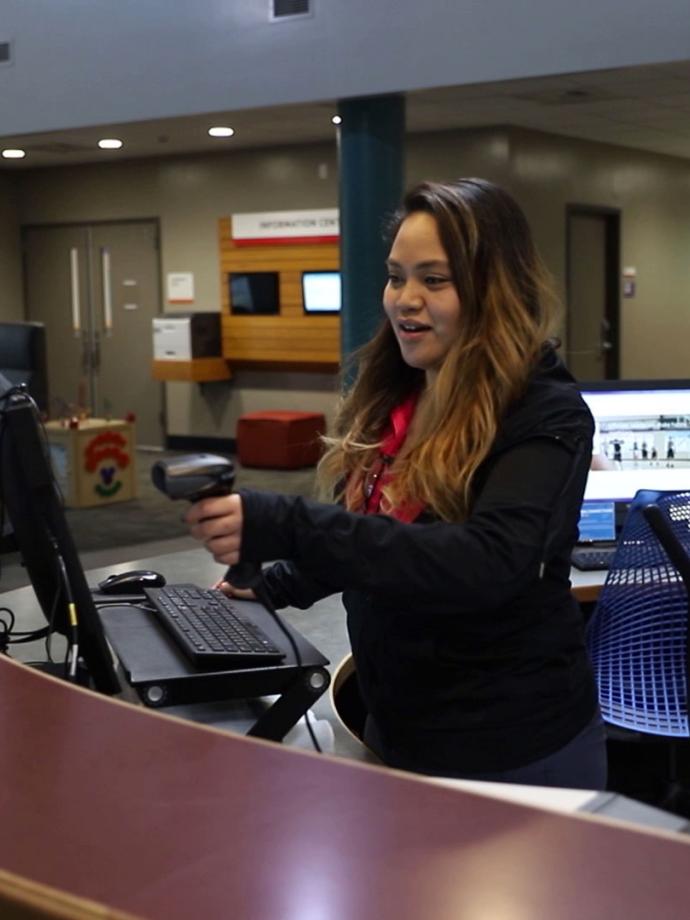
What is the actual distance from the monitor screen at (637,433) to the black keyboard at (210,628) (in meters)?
1.53

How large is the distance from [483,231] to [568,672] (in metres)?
0.57

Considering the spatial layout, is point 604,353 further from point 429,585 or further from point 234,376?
point 429,585

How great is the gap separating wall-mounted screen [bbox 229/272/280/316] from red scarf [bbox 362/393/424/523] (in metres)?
9.04

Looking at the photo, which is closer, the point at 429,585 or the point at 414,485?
the point at 429,585

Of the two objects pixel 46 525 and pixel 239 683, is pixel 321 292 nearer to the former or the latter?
pixel 239 683

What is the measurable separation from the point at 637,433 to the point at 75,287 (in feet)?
32.1

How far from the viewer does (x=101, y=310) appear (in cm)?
1212

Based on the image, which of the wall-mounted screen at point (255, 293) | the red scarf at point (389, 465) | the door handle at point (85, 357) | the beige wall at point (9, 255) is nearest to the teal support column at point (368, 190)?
the wall-mounted screen at point (255, 293)

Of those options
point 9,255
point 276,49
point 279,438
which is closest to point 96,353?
point 9,255

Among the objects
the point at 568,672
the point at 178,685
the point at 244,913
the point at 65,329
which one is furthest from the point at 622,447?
the point at 65,329

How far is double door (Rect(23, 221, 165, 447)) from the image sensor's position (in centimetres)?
1179

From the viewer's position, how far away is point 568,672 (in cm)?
161

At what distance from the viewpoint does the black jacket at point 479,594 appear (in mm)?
1432

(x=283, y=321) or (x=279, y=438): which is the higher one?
(x=283, y=321)
